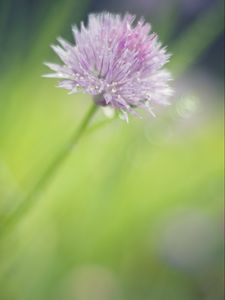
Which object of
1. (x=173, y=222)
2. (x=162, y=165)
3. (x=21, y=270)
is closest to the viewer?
(x=21, y=270)

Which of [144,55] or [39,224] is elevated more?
[144,55]

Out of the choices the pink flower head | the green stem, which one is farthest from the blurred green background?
→ the pink flower head

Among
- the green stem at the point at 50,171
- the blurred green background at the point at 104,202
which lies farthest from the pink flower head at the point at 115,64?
the blurred green background at the point at 104,202

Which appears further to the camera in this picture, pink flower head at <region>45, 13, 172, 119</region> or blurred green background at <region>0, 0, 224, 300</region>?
blurred green background at <region>0, 0, 224, 300</region>

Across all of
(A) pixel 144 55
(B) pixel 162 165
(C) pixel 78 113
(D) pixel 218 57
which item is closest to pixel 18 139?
(C) pixel 78 113

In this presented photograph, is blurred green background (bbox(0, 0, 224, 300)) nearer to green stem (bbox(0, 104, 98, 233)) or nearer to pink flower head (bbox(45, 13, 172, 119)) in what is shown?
green stem (bbox(0, 104, 98, 233))

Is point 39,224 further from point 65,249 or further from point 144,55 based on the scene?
point 144,55
